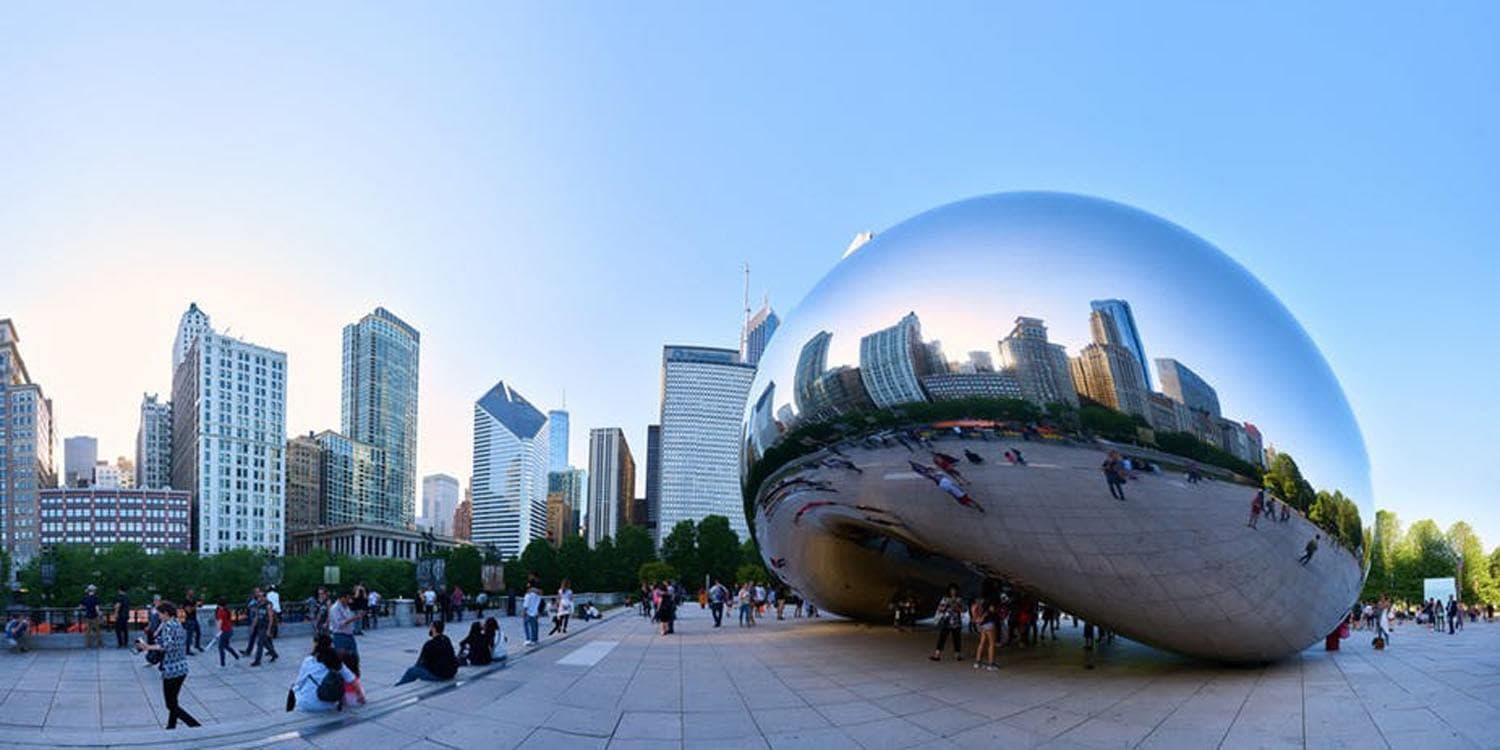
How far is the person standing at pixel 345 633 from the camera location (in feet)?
32.6

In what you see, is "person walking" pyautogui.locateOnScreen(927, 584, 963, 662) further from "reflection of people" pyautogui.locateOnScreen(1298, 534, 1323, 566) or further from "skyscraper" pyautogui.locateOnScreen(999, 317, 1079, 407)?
"skyscraper" pyautogui.locateOnScreen(999, 317, 1079, 407)

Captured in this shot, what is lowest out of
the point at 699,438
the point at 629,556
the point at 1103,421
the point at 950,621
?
the point at 629,556

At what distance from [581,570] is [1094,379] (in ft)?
272

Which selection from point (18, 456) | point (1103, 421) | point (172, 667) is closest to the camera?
point (172, 667)

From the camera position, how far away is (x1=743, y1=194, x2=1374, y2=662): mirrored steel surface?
374 inches

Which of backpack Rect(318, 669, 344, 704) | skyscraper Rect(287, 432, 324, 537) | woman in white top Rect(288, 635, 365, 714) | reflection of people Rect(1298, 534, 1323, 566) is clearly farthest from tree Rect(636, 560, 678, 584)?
skyscraper Rect(287, 432, 324, 537)

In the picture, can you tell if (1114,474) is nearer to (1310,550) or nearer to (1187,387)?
(1187,387)

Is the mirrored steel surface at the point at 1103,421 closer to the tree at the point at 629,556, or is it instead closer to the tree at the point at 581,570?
the tree at the point at 629,556

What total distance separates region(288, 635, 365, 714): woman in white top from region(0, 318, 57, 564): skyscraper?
18175 centimetres

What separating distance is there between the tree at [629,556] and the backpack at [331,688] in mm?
77195

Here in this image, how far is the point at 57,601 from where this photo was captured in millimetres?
68625

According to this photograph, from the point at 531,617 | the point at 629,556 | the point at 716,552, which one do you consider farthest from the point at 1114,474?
the point at 629,556

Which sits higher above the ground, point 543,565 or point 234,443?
point 234,443

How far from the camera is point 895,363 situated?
10.6m
